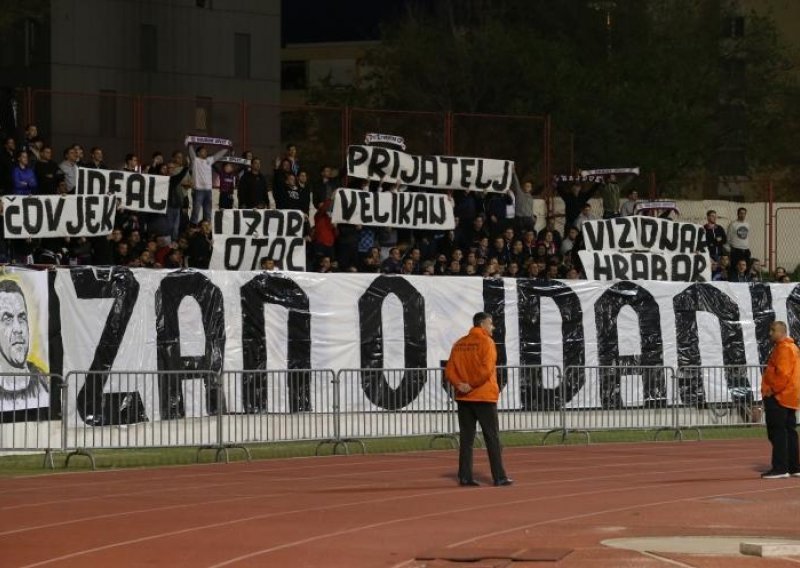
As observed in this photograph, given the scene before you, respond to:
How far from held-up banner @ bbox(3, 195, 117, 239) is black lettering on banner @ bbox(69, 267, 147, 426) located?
1.18 metres

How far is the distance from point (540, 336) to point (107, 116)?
33.6 m

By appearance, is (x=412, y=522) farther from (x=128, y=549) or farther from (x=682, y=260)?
(x=682, y=260)

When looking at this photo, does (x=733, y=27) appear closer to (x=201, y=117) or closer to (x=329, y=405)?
(x=201, y=117)

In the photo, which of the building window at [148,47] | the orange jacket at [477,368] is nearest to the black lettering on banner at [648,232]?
the orange jacket at [477,368]

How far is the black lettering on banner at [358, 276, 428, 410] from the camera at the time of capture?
2600 cm

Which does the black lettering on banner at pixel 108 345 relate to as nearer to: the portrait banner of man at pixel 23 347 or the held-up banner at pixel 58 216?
the portrait banner of man at pixel 23 347

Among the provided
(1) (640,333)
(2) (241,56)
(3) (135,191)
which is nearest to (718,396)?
(1) (640,333)

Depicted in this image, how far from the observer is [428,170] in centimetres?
3048

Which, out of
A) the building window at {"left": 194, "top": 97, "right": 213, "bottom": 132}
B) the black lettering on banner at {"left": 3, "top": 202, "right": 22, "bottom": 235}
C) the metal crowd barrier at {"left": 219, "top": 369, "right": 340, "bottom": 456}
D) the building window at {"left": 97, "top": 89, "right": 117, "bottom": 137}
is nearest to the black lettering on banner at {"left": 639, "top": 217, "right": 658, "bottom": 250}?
the metal crowd barrier at {"left": 219, "top": 369, "right": 340, "bottom": 456}

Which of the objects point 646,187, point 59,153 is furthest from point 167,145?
point 646,187

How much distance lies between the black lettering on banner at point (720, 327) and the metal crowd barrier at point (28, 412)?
1192 centimetres

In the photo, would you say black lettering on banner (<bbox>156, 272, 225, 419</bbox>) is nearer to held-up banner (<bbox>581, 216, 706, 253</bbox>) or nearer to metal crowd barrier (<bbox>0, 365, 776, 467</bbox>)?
metal crowd barrier (<bbox>0, 365, 776, 467</bbox>)

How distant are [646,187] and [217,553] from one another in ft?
165

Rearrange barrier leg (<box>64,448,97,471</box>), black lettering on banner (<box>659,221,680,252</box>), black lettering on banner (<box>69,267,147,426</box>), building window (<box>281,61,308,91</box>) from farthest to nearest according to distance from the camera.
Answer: building window (<box>281,61,308,91</box>) < black lettering on banner (<box>659,221,680,252</box>) < black lettering on banner (<box>69,267,147,426</box>) < barrier leg (<box>64,448,97,471</box>)
